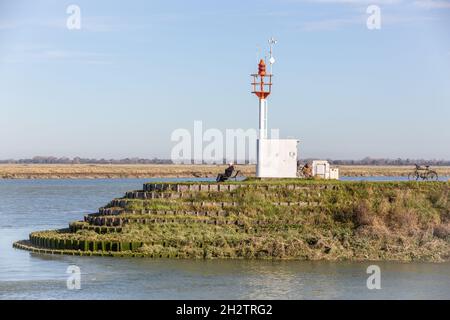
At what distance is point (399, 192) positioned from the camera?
177 feet

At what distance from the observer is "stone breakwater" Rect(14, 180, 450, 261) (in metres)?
47.3

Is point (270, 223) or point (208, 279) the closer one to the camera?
point (208, 279)

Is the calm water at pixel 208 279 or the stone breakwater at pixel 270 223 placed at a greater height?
the stone breakwater at pixel 270 223

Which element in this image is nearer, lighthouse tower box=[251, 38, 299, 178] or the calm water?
the calm water

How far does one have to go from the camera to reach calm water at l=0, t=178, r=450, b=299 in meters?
38.2

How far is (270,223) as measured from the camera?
50.7 metres

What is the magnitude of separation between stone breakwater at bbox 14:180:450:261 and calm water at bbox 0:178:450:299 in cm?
140

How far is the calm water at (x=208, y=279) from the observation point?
38.2 meters

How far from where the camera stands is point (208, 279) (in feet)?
136

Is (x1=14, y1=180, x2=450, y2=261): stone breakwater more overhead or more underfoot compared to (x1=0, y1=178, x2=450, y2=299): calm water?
more overhead

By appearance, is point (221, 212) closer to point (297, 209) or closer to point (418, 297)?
point (297, 209)

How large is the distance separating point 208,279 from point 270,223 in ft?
32.9

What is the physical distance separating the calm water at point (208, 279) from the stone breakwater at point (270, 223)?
4.59 feet

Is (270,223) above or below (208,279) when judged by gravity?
above
